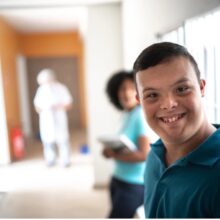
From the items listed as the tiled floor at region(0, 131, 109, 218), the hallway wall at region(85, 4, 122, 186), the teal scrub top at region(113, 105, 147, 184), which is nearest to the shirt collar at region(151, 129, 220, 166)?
the tiled floor at region(0, 131, 109, 218)

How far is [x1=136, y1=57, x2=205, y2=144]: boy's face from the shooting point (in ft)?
1.11

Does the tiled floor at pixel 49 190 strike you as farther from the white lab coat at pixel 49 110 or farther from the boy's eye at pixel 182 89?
the boy's eye at pixel 182 89

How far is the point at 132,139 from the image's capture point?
931mm

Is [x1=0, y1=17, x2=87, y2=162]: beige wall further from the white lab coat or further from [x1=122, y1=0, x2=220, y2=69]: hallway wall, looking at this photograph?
[x1=122, y1=0, x2=220, y2=69]: hallway wall

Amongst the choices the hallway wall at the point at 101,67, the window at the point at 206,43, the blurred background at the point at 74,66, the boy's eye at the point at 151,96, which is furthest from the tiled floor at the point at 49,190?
the window at the point at 206,43

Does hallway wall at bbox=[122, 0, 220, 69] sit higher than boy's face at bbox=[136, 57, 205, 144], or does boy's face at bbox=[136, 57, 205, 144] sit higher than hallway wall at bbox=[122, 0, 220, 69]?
hallway wall at bbox=[122, 0, 220, 69]

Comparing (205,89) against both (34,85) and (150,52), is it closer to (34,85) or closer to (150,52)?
(150,52)

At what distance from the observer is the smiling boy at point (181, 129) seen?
1.10 feet

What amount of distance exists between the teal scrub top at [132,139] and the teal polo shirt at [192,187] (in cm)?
47

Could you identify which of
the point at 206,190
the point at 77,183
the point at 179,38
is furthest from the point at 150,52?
the point at 77,183

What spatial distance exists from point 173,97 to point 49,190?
1052mm

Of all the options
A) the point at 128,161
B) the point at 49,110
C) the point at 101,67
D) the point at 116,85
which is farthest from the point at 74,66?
the point at 49,110

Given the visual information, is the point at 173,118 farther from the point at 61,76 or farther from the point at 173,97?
the point at 61,76

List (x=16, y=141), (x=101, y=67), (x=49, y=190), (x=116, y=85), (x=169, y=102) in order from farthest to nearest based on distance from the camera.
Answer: (x=101, y=67), (x=49, y=190), (x=116, y=85), (x=16, y=141), (x=169, y=102)
